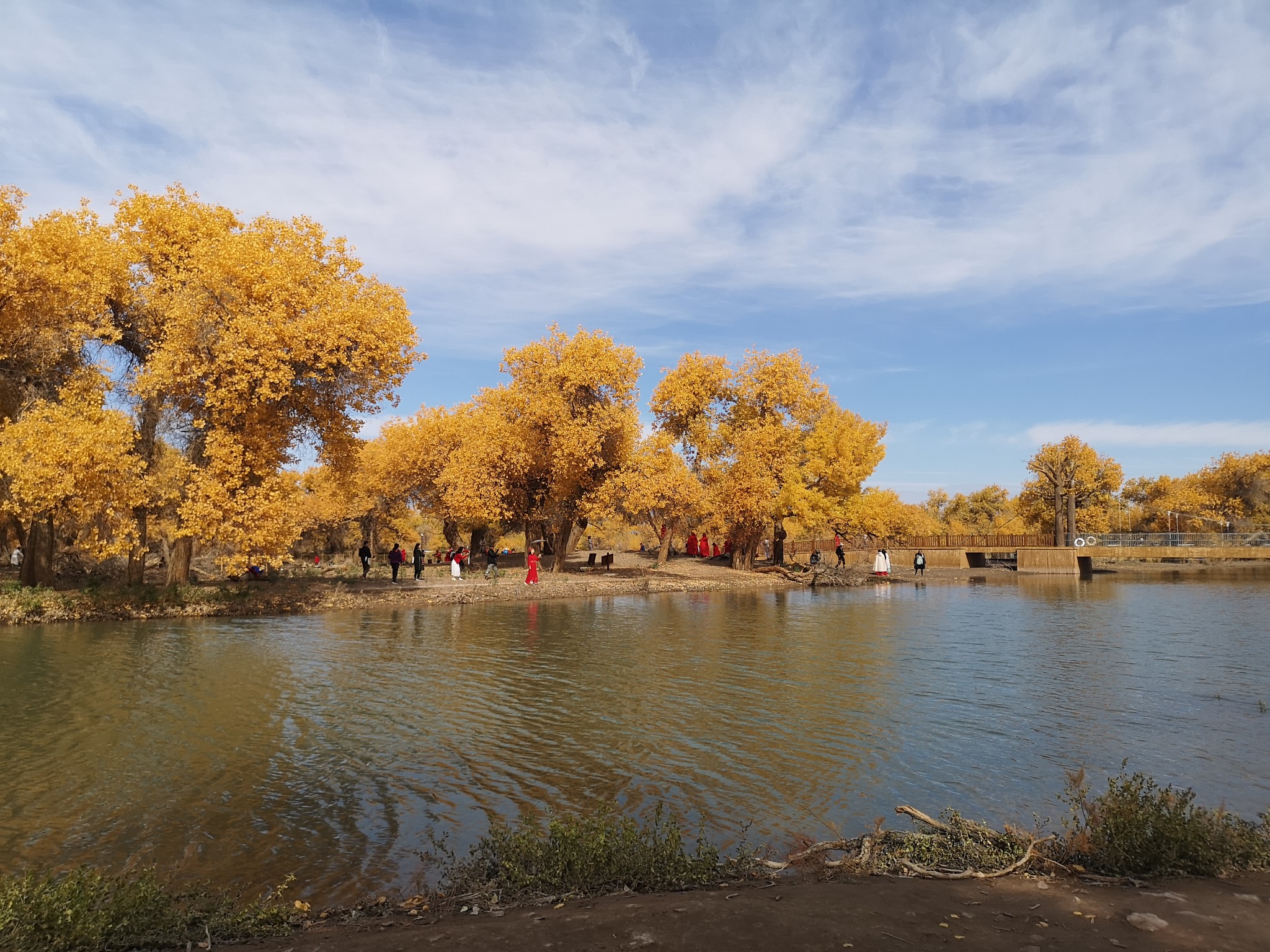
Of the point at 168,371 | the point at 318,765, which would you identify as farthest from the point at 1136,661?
the point at 168,371

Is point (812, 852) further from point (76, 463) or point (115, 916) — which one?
point (76, 463)

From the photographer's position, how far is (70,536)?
35156 millimetres

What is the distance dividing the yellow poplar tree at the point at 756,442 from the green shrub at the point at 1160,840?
132 ft

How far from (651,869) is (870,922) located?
1825 millimetres

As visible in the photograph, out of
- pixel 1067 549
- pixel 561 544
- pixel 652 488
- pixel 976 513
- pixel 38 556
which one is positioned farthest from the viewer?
pixel 976 513

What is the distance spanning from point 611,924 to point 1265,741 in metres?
10.4

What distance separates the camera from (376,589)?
114ft

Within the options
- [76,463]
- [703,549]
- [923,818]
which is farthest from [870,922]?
[703,549]

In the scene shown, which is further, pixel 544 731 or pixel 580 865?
pixel 544 731

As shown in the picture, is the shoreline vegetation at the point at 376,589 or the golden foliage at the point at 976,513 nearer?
the shoreline vegetation at the point at 376,589

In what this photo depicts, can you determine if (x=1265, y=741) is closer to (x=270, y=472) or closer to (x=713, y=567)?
(x=270, y=472)

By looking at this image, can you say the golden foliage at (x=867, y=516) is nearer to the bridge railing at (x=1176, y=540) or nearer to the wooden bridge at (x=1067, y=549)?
the wooden bridge at (x=1067, y=549)

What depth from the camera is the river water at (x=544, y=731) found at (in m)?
8.51

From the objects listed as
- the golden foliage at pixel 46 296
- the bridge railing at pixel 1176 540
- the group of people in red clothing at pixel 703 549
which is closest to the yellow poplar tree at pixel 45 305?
the golden foliage at pixel 46 296
